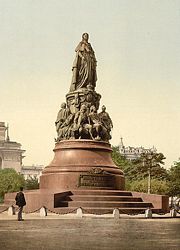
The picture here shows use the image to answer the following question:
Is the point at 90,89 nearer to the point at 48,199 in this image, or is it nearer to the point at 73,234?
the point at 48,199

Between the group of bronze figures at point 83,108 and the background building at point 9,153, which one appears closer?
the group of bronze figures at point 83,108

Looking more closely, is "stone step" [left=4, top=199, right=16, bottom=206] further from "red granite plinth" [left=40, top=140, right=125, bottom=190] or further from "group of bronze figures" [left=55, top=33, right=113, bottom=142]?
"group of bronze figures" [left=55, top=33, right=113, bottom=142]

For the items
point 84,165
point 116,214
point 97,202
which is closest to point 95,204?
point 97,202

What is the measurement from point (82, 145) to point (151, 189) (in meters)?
31.0

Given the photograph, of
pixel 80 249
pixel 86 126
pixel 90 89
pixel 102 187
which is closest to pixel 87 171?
pixel 102 187

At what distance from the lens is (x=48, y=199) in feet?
83.2

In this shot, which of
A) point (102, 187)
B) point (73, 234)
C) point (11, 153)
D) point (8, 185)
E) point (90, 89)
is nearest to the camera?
point (73, 234)

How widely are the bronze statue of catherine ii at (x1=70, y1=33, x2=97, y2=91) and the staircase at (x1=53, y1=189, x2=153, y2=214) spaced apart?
28.9 feet

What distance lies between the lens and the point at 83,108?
3180 centimetres

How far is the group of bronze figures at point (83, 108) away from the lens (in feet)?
103

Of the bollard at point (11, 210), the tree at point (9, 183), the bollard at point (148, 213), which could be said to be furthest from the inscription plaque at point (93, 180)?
the tree at point (9, 183)

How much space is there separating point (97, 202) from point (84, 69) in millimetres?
11325

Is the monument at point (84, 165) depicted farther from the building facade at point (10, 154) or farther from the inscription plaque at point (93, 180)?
the building facade at point (10, 154)

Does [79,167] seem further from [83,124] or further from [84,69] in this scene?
[84,69]
